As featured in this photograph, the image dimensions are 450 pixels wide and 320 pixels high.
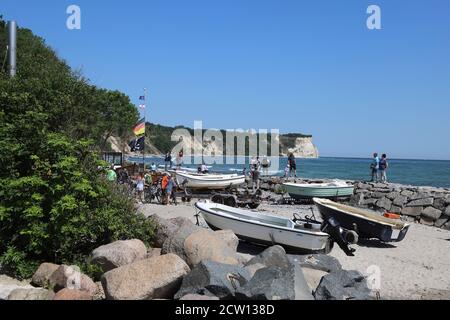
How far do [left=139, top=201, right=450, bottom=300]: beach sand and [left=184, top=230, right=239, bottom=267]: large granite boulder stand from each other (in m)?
3.41

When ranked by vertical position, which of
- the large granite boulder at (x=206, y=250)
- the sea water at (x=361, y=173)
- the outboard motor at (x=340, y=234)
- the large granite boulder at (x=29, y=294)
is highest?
the large granite boulder at (x=206, y=250)

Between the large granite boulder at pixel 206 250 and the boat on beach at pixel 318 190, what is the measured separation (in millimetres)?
18252

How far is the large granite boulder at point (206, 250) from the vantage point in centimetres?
888

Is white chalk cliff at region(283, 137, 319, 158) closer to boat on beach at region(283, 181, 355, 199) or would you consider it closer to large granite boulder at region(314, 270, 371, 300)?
boat on beach at region(283, 181, 355, 199)

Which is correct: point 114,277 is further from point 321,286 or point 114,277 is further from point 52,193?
point 321,286

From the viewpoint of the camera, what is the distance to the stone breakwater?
23438 mm

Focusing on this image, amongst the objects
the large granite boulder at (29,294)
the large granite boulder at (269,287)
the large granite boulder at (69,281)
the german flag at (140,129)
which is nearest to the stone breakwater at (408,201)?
the german flag at (140,129)

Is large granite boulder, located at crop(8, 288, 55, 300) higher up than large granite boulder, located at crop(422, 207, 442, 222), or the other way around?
large granite boulder, located at crop(8, 288, 55, 300)

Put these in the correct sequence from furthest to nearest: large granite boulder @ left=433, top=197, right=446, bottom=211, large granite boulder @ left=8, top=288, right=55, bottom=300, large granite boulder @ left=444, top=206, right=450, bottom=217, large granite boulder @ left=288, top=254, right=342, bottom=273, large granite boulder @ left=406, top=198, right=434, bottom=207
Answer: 1. large granite boulder @ left=406, top=198, right=434, bottom=207
2. large granite boulder @ left=433, top=197, right=446, bottom=211
3. large granite boulder @ left=444, top=206, right=450, bottom=217
4. large granite boulder @ left=288, top=254, right=342, bottom=273
5. large granite boulder @ left=8, top=288, right=55, bottom=300

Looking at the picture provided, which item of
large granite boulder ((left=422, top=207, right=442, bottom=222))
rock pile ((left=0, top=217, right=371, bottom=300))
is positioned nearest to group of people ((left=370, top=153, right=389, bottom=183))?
large granite boulder ((left=422, top=207, right=442, bottom=222))

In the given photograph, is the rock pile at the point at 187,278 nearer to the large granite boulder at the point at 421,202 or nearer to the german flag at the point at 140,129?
the large granite boulder at the point at 421,202

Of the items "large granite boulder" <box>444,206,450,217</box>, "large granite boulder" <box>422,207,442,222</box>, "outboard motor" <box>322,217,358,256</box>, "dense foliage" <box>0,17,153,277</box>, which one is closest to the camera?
"dense foliage" <box>0,17,153,277</box>

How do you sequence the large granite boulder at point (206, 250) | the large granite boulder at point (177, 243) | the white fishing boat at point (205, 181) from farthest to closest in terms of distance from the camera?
1. the white fishing boat at point (205, 181)
2. the large granite boulder at point (177, 243)
3. the large granite boulder at point (206, 250)
